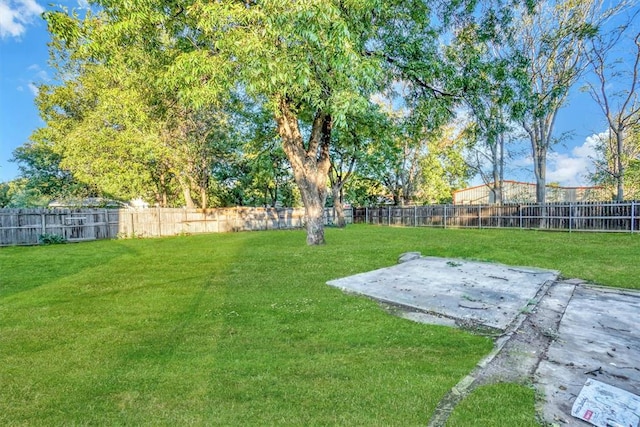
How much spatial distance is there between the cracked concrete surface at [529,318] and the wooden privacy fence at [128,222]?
12174 millimetres

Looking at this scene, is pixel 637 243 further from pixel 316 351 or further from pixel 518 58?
pixel 316 351

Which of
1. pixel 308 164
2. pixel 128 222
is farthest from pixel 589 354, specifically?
pixel 128 222

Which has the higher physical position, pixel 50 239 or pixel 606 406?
pixel 50 239

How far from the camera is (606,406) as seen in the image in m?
1.92

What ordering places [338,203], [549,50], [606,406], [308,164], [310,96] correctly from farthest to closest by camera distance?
1. [338,203]
2. [549,50]
3. [308,164]
4. [310,96]
5. [606,406]

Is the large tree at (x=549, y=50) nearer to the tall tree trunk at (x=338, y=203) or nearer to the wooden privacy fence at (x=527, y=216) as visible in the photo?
the wooden privacy fence at (x=527, y=216)

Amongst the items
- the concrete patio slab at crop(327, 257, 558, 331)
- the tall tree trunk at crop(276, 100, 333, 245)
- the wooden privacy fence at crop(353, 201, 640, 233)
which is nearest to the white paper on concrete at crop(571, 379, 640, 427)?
the concrete patio slab at crop(327, 257, 558, 331)

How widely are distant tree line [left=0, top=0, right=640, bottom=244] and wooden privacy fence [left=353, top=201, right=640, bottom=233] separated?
84.8 inches

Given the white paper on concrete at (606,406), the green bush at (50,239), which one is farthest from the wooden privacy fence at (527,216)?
the green bush at (50,239)

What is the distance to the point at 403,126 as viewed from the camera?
870 centimetres

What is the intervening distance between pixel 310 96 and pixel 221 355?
4.38m

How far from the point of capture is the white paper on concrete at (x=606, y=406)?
5.94 ft

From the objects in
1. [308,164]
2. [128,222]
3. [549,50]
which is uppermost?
[549,50]

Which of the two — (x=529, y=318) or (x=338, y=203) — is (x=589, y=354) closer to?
(x=529, y=318)
